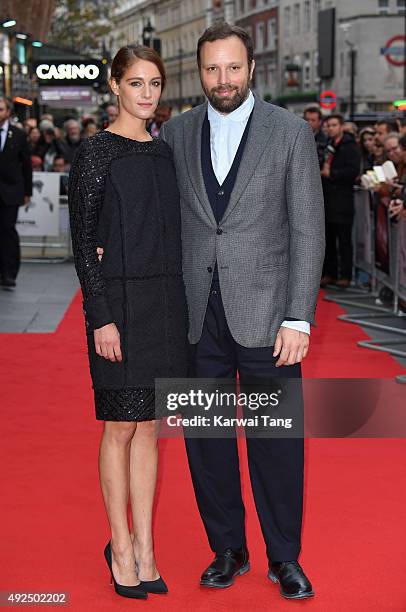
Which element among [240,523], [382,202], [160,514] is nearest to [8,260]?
[382,202]

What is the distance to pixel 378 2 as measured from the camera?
91188 millimetres

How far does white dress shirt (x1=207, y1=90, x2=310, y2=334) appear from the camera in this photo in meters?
4.32

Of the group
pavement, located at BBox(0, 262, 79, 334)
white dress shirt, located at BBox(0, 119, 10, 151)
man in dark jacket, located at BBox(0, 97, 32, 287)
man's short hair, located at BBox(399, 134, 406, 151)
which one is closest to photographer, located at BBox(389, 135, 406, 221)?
man's short hair, located at BBox(399, 134, 406, 151)

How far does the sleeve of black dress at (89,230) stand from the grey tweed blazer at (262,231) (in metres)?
0.37

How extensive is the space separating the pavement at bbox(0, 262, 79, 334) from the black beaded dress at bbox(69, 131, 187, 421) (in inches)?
259

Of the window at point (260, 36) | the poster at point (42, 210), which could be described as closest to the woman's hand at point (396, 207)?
the poster at point (42, 210)

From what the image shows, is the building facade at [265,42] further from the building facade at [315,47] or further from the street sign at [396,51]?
the street sign at [396,51]

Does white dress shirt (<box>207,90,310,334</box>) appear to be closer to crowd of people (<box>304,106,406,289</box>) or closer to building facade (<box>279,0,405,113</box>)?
crowd of people (<box>304,106,406,289</box>)

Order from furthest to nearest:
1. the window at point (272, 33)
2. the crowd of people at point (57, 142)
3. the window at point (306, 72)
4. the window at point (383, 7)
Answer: the window at point (272, 33) → the window at point (306, 72) → the window at point (383, 7) → the crowd of people at point (57, 142)

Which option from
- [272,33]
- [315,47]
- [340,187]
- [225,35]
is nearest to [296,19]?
[272,33]

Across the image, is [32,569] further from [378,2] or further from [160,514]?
[378,2]

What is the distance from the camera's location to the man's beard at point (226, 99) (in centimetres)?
417

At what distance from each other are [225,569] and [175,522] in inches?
30.7

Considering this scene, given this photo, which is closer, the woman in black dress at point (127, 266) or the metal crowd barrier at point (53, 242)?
the woman in black dress at point (127, 266)
